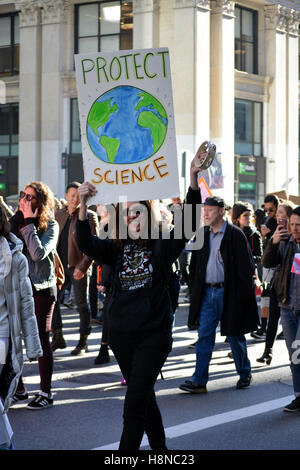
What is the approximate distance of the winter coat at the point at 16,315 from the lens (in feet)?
18.1

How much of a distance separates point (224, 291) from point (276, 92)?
29.1m

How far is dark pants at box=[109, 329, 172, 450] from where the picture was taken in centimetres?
508

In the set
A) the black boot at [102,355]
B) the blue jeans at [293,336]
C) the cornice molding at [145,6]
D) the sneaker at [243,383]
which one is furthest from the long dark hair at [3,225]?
the cornice molding at [145,6]

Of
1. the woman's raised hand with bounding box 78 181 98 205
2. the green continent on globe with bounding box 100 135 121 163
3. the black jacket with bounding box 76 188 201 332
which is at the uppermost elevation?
the green continent on globe with bounding box 100 135 121 163

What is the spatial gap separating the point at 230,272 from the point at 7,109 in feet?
98.0

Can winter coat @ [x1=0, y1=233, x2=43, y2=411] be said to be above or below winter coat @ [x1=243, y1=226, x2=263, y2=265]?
below

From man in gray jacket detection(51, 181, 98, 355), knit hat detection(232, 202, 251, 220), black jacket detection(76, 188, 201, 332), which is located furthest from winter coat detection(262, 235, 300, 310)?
knit hat detection(232, 202, 251, 220)

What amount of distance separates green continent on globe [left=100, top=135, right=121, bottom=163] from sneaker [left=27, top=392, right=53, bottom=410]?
287cm

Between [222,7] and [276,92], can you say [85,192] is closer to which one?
[222,7]

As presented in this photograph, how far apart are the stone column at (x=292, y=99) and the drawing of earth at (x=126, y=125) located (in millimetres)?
31687

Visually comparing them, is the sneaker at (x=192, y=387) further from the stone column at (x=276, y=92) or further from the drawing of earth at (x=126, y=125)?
the stone column at (x=276, y=92)

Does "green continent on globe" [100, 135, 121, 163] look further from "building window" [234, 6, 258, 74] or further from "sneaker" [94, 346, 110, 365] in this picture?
"building window" [234, 6, 258, 74]

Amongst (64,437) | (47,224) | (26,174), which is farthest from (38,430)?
(26,174)
